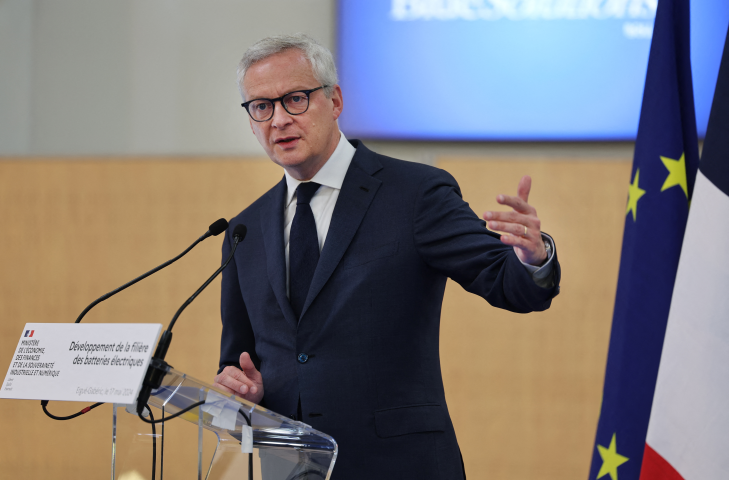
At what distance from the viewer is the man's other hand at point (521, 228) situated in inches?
42.6

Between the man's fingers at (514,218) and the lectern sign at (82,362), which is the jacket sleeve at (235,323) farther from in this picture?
the man's fingers at (514,218)

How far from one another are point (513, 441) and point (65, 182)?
2413 mm

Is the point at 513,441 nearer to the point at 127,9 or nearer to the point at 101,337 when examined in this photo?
the point at 101,337

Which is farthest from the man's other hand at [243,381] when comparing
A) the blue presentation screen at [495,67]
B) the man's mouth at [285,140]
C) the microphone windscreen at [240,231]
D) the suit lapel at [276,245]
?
the blue presentation screen at [495,67]

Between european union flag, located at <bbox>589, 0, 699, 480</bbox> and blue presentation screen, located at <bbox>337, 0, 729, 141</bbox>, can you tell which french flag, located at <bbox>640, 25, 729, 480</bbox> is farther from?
blue presentation screen, located at <bbox>337, 0, 729, 141</bbox>

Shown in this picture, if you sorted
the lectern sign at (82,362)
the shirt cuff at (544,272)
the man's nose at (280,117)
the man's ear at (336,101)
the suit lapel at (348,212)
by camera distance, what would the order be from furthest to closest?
the man's ear at (336,101) → the man's nose at (280,117) → the suit lapel at (348,212) → the shirt cuff at (544,272) → the lectern sign at (82,362)

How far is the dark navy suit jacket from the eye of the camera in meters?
1.35

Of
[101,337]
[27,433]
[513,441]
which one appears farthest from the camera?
[27,433]

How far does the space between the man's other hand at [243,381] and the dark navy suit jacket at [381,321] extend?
42 millimetres

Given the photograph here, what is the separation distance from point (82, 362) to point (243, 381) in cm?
45

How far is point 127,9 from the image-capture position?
314cm

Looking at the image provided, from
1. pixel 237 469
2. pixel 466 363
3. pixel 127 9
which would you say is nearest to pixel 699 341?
pixel 237 469

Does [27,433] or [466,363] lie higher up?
[466,363]

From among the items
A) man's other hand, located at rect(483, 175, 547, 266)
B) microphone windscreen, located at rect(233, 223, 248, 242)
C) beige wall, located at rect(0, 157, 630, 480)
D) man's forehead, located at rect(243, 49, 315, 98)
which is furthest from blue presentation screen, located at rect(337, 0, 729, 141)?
man's other hand, located at rect(483, 175, 547, 266)
